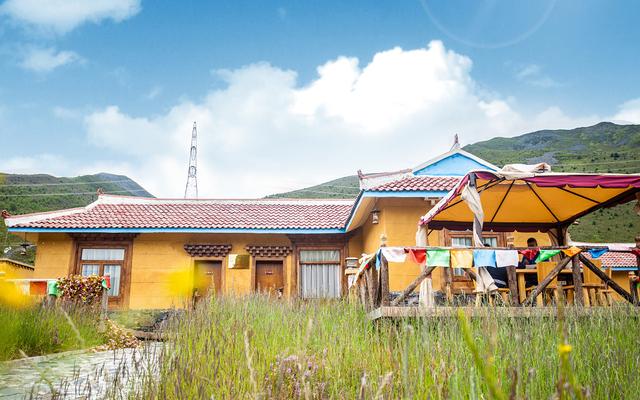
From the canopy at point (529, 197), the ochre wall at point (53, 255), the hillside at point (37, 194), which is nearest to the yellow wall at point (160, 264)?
the ochre wall at point (53, 255)

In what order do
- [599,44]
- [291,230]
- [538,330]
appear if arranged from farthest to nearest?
[599,44]
[291,230]
[538,330]

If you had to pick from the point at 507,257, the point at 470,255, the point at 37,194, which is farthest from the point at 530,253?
the point at 37,194

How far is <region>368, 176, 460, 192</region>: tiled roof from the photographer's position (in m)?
10.3

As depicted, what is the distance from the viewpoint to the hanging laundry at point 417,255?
5.85m

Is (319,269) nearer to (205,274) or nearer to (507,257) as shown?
(205,274)

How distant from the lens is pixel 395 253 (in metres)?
5.97

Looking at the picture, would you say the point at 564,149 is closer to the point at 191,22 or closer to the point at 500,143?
the point at 500,143

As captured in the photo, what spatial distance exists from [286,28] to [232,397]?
13.4 metres

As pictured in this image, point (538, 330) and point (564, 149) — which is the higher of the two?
point (564, 149)

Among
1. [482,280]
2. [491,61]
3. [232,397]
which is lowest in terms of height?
[232,397]

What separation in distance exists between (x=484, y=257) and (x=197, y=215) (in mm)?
9901

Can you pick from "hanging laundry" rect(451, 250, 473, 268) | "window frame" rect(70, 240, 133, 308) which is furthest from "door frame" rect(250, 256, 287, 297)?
"hanging laundry" rect(451, 250, 473, 268)

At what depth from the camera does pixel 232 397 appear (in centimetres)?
285

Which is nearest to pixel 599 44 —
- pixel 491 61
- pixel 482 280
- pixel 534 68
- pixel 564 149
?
pixel 491 61
